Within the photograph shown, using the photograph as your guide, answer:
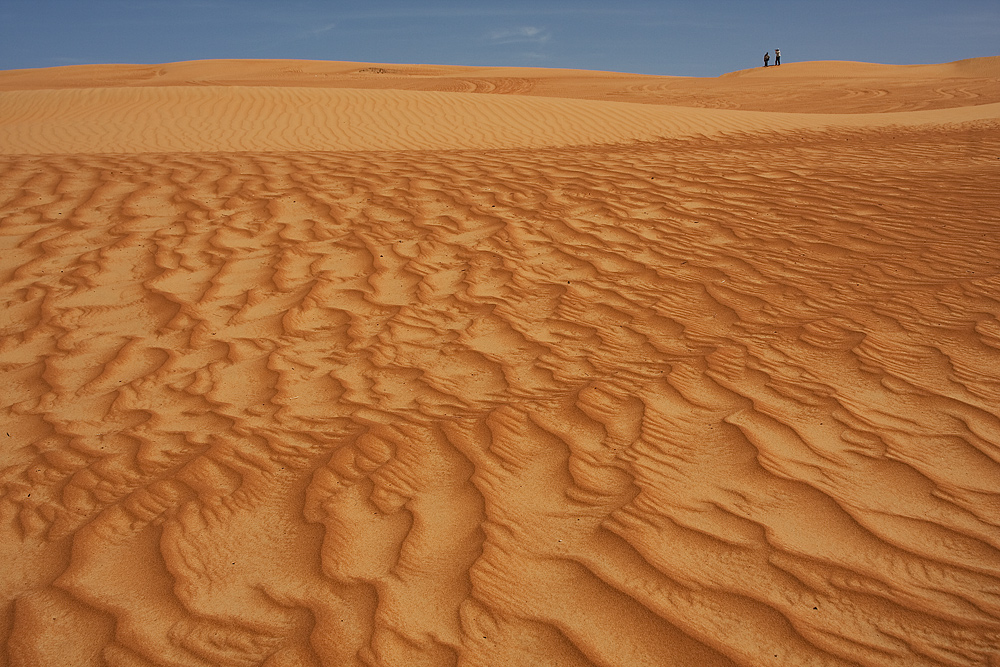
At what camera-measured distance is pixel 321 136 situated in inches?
481

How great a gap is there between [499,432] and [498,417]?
0.39 feet

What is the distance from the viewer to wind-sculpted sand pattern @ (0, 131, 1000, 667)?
1962mm

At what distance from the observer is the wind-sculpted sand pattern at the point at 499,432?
1.96 m

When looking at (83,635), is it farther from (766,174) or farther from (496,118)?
(496,118)

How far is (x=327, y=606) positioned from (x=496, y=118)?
1260 cm

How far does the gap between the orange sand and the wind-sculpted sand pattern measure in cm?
1

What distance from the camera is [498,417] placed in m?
2.98

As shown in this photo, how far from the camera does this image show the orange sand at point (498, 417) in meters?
1.97

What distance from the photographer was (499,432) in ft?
9.43

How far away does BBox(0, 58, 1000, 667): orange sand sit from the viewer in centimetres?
197

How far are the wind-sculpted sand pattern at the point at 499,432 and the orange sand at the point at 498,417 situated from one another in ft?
0.05

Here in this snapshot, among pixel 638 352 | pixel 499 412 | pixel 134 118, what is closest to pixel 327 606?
pixel 499 412

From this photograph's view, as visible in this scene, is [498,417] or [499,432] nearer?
[499,432]

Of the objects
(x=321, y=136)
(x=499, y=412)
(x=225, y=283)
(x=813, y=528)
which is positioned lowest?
(x=813, y=528)
